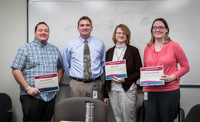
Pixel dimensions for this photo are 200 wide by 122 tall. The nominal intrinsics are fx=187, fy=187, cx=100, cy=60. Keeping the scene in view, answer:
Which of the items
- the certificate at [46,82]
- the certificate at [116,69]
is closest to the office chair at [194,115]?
the certificate at [116,69]

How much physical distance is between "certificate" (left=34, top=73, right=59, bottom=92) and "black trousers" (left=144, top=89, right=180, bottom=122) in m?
1.20

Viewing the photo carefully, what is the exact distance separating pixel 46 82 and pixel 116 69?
922 mm

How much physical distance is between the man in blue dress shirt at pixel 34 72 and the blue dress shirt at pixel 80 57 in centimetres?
21

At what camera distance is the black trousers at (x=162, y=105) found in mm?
2131

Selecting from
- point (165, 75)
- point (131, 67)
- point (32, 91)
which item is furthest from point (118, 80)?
point (32, 91)

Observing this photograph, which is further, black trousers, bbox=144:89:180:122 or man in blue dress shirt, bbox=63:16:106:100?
man in blue dress shirt, bbox=63:16:106:100

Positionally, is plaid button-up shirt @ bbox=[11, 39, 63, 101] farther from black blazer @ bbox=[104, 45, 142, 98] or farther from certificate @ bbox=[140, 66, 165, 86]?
certificate @ bbox=[140, 66, 165, 86]

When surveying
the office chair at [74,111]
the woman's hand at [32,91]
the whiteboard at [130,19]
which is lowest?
the office chair at [74,111]

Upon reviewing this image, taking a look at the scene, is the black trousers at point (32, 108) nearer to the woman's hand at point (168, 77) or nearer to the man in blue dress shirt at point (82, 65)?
the man in blue dress shirt at point (82, 65)

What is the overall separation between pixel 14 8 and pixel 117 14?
172cm

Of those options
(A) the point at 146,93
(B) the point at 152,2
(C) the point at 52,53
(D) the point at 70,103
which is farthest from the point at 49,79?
(B) the point at 152,2

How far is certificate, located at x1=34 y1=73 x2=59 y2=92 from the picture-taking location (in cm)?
237

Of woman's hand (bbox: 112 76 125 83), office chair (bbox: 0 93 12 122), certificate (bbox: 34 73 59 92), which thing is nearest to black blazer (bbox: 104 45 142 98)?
woman's hand (bbox: 112 76 125 83)

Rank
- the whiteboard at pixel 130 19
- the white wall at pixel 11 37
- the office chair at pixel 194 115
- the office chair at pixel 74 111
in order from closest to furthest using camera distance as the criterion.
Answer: the office chair at pixel 194 115 < the office chair at pixel 74 111 < the whiteboard at pixel 130 19 < the white wall at pixel 11 37
